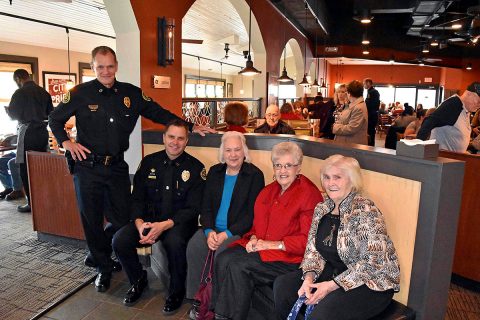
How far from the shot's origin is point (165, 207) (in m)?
2.86

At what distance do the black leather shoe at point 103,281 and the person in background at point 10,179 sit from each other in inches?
127

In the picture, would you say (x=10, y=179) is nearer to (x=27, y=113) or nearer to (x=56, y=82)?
(x=27, y=113)

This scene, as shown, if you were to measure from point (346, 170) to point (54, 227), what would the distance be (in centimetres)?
289

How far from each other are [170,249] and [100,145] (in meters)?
0.90

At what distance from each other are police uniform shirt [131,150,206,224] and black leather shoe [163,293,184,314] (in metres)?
0.51

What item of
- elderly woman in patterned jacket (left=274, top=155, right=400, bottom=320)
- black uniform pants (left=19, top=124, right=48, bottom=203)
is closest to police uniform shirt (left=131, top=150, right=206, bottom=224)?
elderly woman in patterned jacket (left=274, top=155, right=400, bottom=320)

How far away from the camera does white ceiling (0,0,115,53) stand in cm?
632

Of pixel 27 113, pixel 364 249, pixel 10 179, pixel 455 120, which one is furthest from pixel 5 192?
pixel 455 120

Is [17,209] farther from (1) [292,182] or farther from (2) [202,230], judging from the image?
(1) [292,182]

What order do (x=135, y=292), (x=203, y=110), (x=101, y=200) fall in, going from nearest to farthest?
(x=135, y=292) → (x=101, y=200) → (x=203, y=110)

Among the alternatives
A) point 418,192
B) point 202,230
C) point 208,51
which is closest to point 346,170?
point 418,192

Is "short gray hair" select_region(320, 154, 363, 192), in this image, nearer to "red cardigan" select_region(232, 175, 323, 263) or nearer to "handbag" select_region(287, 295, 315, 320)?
"red cardigan" select_region(232, 175, 323, 263)

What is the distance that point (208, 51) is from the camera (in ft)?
41.7

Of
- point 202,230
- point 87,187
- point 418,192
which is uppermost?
point 418,192
